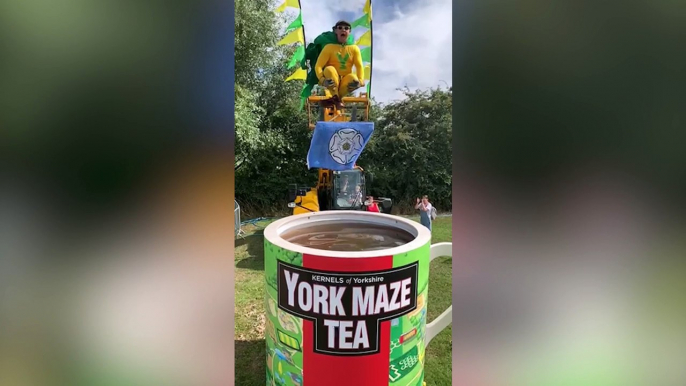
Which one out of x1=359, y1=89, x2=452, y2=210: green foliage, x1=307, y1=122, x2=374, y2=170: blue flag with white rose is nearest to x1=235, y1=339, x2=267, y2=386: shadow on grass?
x1=307, y1=122, x2=374, y2=170: blue flag with white rose

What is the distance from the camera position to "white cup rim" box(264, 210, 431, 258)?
932 millimetres

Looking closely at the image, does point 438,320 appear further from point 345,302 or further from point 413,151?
point 413,151

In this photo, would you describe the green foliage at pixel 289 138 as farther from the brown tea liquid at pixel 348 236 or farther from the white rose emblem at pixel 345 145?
Answer: the brown tea liquid at pixel 348 236

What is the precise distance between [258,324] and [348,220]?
1302 millimetres

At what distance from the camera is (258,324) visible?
2.29 metres

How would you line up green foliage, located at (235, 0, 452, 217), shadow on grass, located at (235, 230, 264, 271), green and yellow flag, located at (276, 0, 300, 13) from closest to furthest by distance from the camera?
green and yellow flag, located at (276, 0, 300, 13) → shadow on grass, located at (235, 230, 264, 271) → green foliage, located at (235, 0, 452, 217)

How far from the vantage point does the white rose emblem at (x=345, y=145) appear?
312cm

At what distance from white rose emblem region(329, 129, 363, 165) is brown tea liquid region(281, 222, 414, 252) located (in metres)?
1.87

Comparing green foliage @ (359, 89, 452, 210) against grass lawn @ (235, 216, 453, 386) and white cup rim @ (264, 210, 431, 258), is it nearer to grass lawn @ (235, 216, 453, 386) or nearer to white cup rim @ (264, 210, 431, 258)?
grass lawn @ (235, 216, 453, 386)

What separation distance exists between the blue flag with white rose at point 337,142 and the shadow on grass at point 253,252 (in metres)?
1.37

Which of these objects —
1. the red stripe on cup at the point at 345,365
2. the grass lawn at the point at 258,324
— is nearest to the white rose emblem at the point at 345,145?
the grass lawn at the point at 258,324
